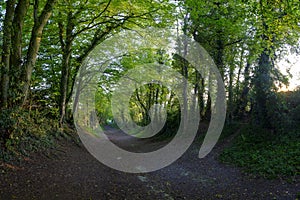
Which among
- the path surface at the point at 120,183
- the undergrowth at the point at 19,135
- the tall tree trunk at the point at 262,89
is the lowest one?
the path surface at the point at 120,183

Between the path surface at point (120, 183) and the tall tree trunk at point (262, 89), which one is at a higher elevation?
the tall tree trunk at point (262, 89)

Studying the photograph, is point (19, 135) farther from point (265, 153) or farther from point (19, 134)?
point (265, 153)

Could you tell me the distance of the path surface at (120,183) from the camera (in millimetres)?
5551

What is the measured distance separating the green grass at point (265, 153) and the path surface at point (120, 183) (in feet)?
1.71

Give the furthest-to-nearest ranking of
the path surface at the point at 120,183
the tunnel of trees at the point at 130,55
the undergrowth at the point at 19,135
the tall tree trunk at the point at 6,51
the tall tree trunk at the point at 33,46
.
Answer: the tall tree trunk at the point at 33,46 < the tunnel of trees at the point at 130,55 < the tall tree trunk at the point at 6,51 < the undergrowth at the point at 19,135 < the path surface at the point at 120,183

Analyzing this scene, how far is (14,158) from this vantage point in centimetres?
660

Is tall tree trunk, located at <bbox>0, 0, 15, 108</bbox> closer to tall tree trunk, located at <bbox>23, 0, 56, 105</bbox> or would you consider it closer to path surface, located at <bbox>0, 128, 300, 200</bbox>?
tall tree trunk, located at <bbox>23, 0, 56, 105</bbox>

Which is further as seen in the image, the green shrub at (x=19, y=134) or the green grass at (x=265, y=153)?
the green grass at (x=265, y=153)

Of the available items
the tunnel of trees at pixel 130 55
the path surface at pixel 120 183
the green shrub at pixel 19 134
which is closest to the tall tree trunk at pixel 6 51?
the tunnel of trees at pixel 130 55

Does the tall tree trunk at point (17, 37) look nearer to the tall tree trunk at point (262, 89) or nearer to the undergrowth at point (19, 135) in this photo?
the undergrowth at point (19, 135)

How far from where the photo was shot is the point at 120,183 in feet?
23.8

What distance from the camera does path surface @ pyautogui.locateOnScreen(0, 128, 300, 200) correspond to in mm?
5551

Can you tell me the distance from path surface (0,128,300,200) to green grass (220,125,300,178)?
521 mm

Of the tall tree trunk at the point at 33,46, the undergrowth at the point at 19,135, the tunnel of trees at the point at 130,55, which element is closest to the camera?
the undergrowth at the point at 19,135
